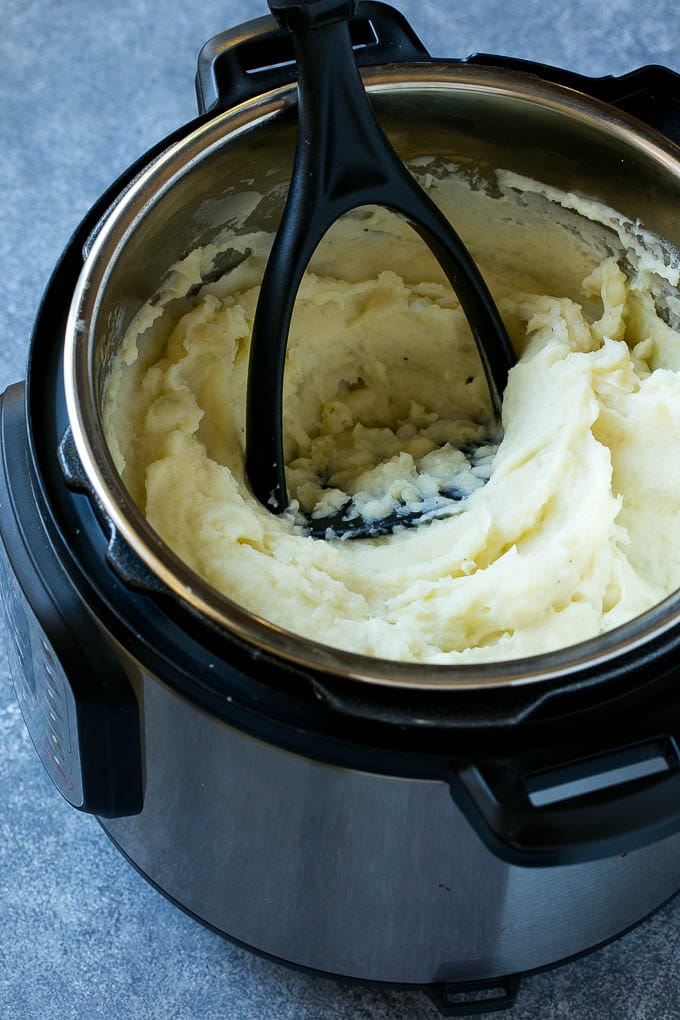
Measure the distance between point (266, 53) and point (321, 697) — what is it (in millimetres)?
609

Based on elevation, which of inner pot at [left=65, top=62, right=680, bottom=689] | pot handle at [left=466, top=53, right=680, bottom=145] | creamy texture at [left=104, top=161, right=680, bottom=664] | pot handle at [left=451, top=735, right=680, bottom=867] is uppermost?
pot handle at [left=466, top=53, right=680, bottom=145]

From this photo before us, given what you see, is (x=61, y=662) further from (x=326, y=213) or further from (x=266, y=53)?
(x=266, y=53)

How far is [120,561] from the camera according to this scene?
83cm

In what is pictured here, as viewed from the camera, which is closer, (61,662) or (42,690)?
(61,662)

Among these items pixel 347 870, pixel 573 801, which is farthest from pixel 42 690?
pixel 573 801

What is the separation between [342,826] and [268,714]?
0.12 meters

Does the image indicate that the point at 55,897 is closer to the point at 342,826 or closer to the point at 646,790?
the point at 342,826

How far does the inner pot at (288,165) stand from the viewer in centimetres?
98

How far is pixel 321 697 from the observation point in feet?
2.63

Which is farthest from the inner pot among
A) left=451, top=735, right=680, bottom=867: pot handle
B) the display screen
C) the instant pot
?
left=451, top=735, right=680, bottom=867: pot handle

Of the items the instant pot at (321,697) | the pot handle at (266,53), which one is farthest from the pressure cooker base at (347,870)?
the pot handle at (266,53)

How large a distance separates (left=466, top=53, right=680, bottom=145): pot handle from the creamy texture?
0.09m

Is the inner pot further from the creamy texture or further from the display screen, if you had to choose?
the display screen

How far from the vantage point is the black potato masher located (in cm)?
96
